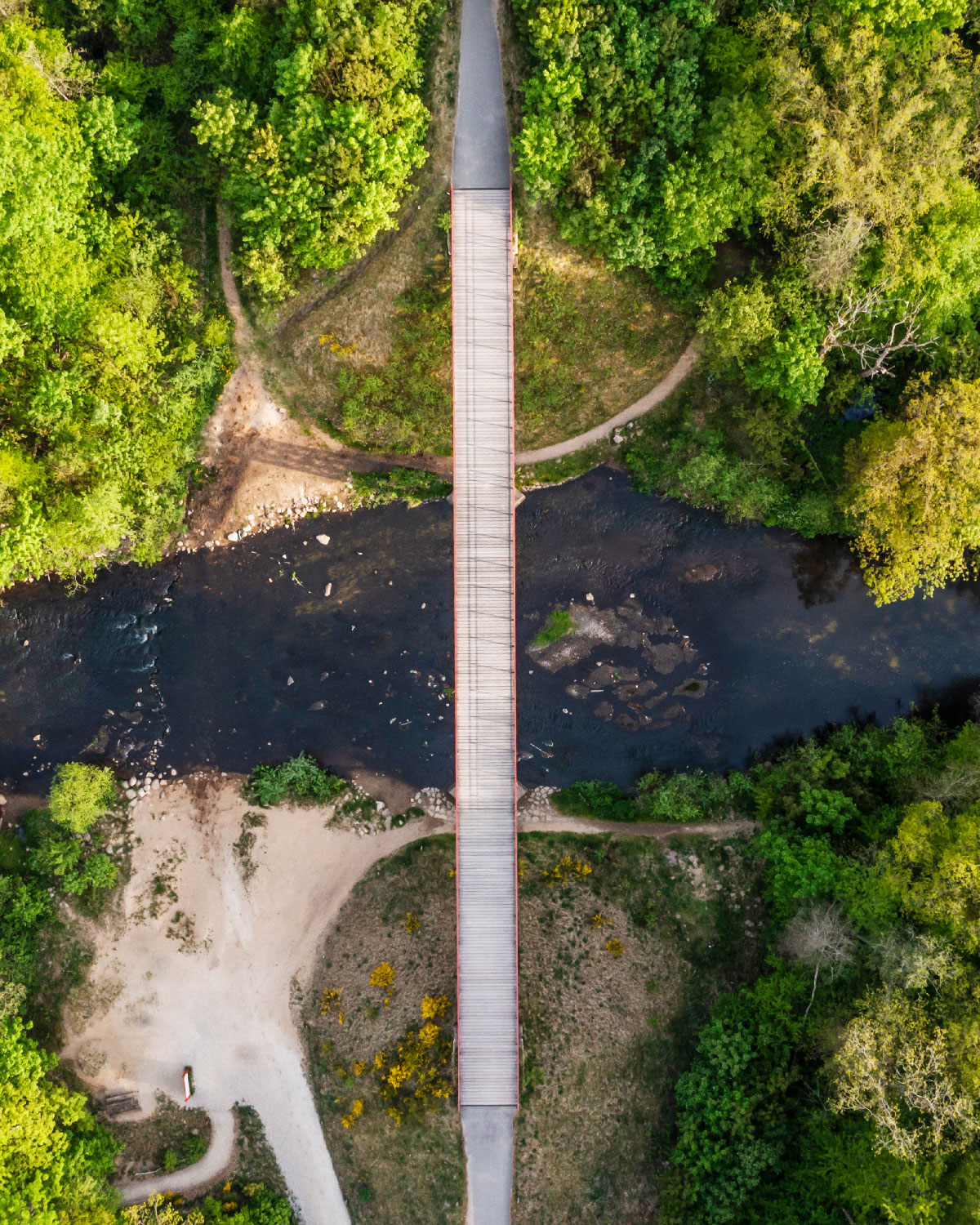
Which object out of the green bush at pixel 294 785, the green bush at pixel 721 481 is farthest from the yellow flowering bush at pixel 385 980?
the green bush at pixel 721 481

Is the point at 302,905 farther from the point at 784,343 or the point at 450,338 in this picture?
the point at 784,343

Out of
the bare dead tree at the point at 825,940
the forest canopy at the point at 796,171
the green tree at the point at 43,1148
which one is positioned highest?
the forest canopy at the point at 796,171

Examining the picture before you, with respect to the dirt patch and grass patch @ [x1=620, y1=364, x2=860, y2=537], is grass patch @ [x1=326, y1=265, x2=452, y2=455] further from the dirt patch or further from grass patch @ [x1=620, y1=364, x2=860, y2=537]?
grass patch @ [x1=620, y1=364, x2=860, y2=537]

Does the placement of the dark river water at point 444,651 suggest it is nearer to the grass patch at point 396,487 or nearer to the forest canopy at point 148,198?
the grass patch at point 396,487

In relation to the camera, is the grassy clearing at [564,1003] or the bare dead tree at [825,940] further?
the grassy clearing at [564,1003]

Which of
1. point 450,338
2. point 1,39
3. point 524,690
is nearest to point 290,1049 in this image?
point 524,690

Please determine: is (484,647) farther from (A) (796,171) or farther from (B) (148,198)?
(B) (148,198)

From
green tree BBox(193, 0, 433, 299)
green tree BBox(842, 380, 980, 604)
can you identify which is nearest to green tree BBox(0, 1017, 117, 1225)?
green tree BBox(193, 0, 433, 299)
